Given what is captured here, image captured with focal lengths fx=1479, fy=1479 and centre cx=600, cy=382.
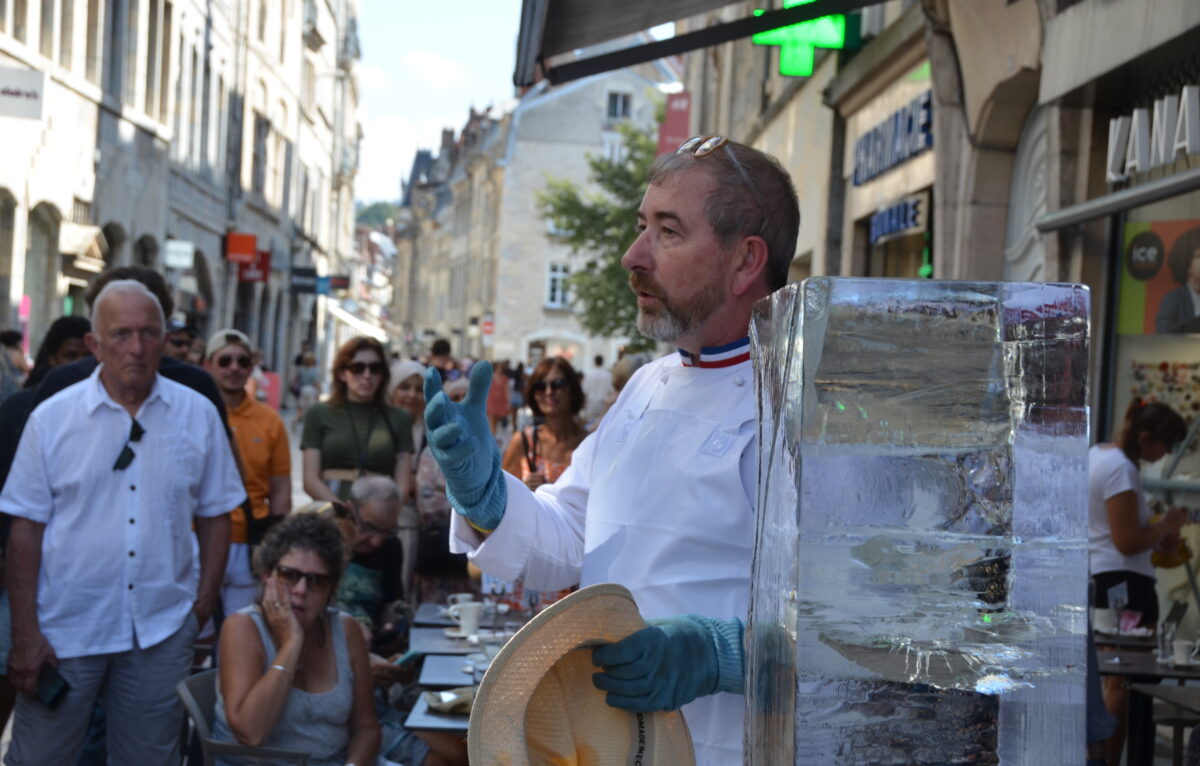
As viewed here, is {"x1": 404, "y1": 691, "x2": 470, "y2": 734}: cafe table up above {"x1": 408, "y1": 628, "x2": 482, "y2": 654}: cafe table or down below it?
below

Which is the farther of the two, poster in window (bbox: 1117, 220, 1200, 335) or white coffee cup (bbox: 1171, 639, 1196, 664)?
poster in window (bbox: 1117, 220, 1200, 335)

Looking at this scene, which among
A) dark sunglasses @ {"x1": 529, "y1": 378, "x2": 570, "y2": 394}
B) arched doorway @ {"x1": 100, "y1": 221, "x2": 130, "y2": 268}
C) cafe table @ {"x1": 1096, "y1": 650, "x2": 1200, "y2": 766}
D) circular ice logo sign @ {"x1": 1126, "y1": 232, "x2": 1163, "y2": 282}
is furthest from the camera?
arched doorway @ {"x1": 100, "y1": 221, "x2": 130, "y2": 268}

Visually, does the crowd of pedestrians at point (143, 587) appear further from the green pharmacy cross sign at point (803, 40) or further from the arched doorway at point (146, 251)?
the arched doorway at point (146, 251)

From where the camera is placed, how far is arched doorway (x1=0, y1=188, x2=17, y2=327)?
17109 millimetres

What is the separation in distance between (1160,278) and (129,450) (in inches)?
204

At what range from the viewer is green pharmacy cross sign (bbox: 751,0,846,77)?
12078mm

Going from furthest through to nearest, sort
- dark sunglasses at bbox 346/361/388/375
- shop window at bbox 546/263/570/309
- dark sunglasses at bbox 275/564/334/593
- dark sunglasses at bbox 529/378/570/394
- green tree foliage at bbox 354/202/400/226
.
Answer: green tree foliage at bbox 354/202/400/226 → shop window at bbox 546/263/570/309 → dark sunglasses at bbox 529/378/570/394 → dark sunglasses at bbox 346/361/388/375 → dark sunglasses at bbox 275/564/334/593

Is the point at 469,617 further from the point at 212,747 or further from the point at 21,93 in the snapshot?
the point at 21,93

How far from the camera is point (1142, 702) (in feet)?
18.0

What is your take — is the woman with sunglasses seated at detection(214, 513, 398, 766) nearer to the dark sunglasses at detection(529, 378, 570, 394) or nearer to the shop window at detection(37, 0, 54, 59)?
the dark sunglasses at detection(529, 378, 570, 394)

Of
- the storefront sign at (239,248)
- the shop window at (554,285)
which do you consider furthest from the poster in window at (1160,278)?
the shop window at (554,285)

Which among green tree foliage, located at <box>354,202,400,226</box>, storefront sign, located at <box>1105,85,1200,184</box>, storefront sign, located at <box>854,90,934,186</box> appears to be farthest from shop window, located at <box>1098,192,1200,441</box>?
green tree foliage, located at <box>354,202,400,226</box>

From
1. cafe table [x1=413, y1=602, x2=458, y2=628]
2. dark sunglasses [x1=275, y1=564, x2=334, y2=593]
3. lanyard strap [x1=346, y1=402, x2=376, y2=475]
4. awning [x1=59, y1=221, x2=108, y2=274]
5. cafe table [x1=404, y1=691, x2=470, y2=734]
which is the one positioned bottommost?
cafe table [x1=404, y1=691, x2=470, y2=734]

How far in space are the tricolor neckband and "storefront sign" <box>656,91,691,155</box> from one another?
2323cm
